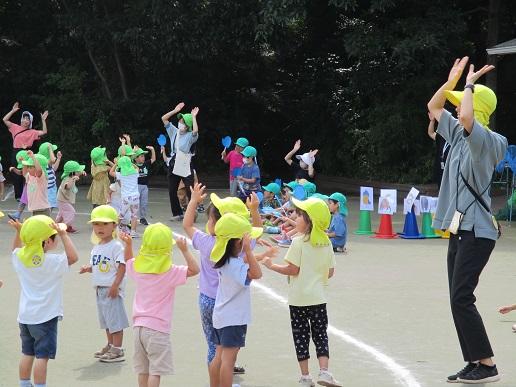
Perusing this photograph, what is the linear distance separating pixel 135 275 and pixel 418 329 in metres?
3.28

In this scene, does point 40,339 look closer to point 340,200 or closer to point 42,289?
point 42,289

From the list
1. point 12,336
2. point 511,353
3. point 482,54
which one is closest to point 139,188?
point 12,336

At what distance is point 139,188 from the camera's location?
1669cm

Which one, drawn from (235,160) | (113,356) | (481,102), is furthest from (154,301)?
(235,160)

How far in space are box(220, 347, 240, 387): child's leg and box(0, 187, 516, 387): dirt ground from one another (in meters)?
0.76

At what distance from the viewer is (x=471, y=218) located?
7.07 m

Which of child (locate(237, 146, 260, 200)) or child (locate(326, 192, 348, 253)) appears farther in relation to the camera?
child (locate(237, 146, 260, 200))

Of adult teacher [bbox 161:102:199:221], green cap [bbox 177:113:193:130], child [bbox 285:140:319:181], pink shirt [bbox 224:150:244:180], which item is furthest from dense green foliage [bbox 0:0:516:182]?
adult teacher [bbox 161:102:199:221]

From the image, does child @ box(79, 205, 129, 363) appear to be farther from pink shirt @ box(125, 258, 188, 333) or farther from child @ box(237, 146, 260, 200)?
child @ box(237, 146, 260, 200)

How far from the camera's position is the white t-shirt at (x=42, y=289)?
22.1 ft

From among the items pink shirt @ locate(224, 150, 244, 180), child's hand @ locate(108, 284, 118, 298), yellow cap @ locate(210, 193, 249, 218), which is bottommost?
child's hand @ locate(108, 284, 118, 298)

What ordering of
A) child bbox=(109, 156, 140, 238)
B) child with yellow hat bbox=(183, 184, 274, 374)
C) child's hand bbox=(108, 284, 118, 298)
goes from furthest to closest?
child bbox=(109, 156, 140, 238), child's hand bbox=(108, 284, 118, 298), child with yellow hat bbox=(183, 184, 274, 374)

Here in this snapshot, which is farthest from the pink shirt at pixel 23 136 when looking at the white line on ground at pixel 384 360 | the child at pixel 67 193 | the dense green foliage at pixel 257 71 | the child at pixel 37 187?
the white line on ground at pixel 384 360

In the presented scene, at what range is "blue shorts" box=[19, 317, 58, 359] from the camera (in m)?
6.70
